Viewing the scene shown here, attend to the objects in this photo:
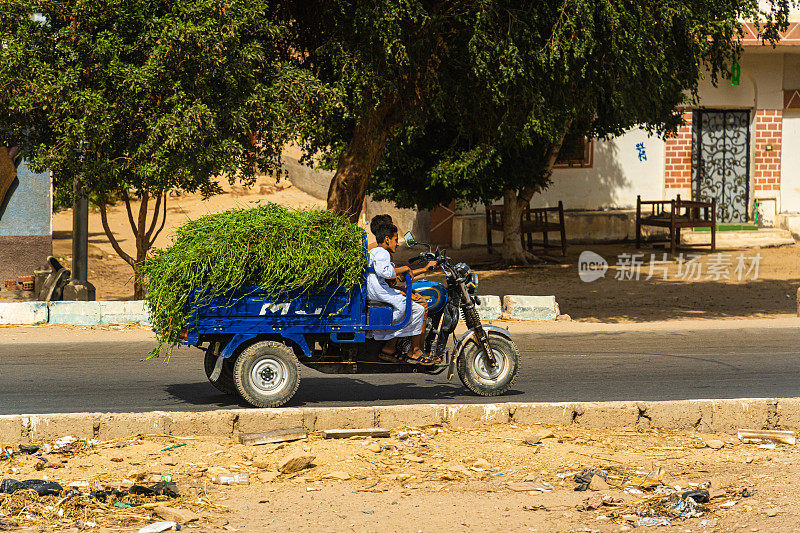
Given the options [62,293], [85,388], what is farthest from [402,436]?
[62,293]

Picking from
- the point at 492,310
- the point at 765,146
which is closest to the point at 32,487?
the point at 492,310

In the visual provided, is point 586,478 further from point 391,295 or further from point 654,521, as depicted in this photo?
point 391,295

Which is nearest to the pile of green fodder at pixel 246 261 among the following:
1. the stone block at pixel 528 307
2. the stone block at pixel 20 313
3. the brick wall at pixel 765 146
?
the stone block at pixel 20 313

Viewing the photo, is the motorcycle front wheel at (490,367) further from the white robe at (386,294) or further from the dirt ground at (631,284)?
the dirt ground at (631,284)

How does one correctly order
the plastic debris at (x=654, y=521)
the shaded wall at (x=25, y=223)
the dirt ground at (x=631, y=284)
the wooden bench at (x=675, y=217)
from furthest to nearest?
the wooden bench at (x=675, y=217), the shaded wall at (x=25, y=223), the dirt ground at (x=631, y=284), the plastic debris at (x=654, y=521)

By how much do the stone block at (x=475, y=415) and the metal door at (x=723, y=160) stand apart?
20967mm

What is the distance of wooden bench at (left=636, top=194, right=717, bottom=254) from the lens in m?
23.2

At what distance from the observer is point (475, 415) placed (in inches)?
296

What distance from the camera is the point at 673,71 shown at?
14703 mm

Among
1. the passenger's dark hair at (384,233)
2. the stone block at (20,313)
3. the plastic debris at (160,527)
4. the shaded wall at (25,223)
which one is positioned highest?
the shaded wall at (25,223)

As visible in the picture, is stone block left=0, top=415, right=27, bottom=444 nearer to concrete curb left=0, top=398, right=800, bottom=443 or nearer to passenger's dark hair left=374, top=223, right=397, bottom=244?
concrete curb left=0, top=398, right=800, bottom=443

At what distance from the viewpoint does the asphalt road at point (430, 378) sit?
8500 millimetres

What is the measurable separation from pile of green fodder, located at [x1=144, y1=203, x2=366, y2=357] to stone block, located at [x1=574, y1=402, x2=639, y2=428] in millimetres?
2088

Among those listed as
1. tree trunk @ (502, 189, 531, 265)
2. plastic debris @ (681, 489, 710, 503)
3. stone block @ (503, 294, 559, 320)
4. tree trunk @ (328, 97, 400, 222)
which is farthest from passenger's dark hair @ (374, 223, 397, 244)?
tree trunk @ (502, 189, 531, 265)
